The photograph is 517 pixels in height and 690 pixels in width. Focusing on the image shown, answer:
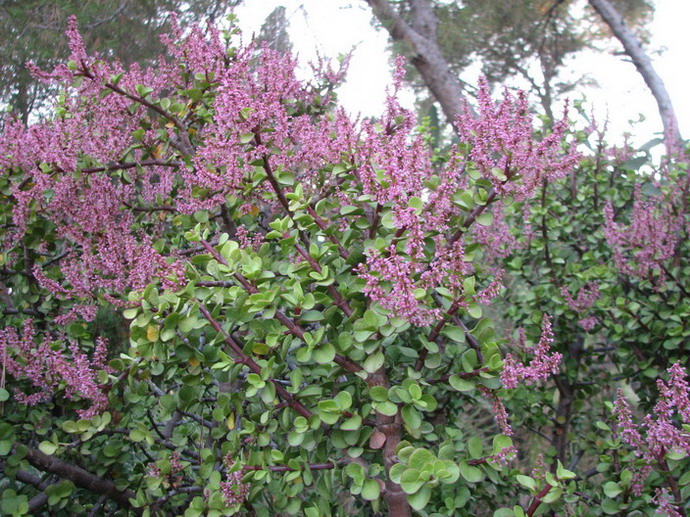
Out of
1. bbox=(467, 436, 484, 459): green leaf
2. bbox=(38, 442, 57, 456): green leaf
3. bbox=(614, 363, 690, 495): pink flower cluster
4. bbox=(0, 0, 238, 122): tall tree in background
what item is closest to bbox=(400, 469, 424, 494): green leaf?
bbox=(467, 436, 484, 459): green leaf

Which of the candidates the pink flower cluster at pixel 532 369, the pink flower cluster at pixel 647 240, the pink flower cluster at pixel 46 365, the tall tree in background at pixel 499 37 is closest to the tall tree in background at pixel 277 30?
A: the tall tree in background at pixel 499 37

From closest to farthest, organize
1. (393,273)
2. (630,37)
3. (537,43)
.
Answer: (393,273), (630,37), (537,43)

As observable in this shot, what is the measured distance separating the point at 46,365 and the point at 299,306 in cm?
118

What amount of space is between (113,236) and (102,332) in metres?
1.38

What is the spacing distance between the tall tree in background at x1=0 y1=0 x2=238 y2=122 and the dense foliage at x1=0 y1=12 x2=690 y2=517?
1014mm

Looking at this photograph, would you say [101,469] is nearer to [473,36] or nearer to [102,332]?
[102,332]

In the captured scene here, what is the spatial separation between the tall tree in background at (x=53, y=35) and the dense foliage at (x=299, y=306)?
1.01m

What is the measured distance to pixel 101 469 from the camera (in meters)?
2.22

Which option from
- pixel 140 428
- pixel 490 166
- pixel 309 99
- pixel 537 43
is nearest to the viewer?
pixel 490 166

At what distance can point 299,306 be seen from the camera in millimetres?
1528

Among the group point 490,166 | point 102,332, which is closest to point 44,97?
point 102,332

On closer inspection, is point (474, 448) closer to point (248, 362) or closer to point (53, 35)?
point (248, 362)

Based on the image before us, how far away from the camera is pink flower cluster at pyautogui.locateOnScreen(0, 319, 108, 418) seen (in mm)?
1924

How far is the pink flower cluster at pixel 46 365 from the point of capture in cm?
192
